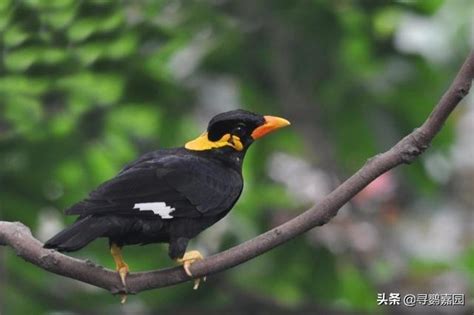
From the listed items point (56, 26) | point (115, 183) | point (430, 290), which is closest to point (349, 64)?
point (430, 290)

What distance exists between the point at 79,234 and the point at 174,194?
319 millimetres

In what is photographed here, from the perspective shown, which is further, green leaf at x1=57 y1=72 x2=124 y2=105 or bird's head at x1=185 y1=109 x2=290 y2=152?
green leaf at x1=57 y1=72 x2=124 y2=105

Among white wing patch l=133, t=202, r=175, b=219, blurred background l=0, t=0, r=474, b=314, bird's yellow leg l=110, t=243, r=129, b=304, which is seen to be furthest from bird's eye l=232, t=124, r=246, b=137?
blurred background l=0, t=0, r=474, b=314

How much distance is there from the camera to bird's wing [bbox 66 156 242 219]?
7.44ft

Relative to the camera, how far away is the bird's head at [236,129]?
2500 mm

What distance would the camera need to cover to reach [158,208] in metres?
2.36

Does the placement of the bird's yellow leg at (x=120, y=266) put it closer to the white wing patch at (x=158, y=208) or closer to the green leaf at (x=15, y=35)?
the white wing patch at (x=158, y=208)

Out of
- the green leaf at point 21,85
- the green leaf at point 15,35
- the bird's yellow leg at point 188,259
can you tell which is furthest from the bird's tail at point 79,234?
the green leaf at point 21,85

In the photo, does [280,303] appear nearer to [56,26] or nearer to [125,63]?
[125,63]

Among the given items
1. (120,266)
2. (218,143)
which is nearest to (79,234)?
Result: (120,266)

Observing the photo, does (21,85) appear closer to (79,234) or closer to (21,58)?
(21,58)

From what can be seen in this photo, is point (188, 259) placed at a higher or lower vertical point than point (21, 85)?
lower

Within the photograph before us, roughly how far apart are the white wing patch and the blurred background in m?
1.17

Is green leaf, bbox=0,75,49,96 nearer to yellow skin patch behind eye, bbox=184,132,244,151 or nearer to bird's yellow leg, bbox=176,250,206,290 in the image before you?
yellow skin patch behind eye, bbox=184,132,244,151
